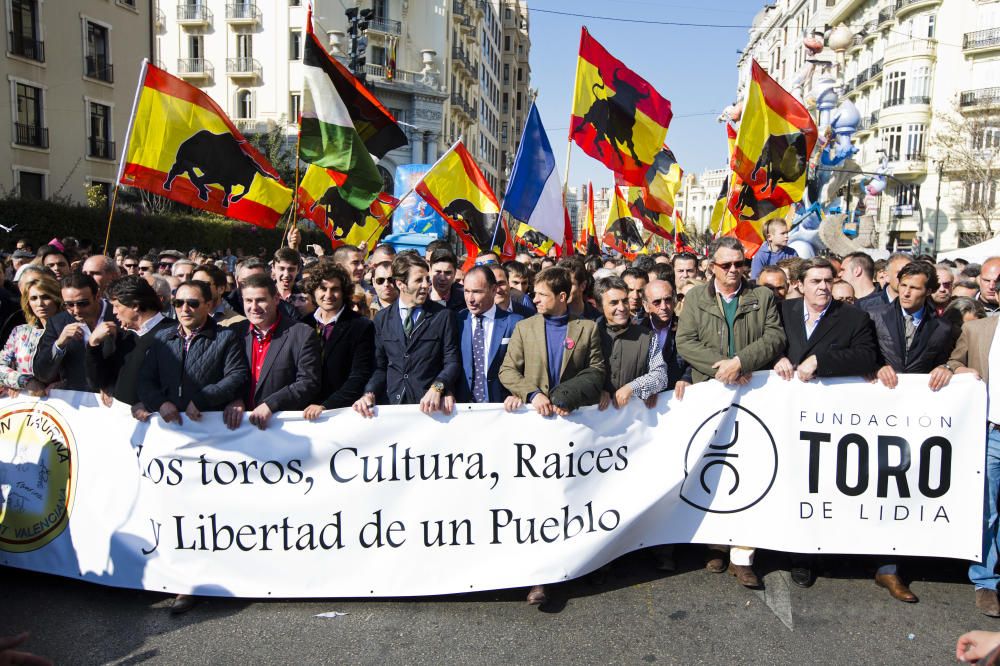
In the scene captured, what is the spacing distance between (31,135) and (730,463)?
99.8 feet

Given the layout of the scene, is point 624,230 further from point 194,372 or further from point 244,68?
point 244,68

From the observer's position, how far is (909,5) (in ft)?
153

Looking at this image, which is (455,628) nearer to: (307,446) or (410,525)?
(410,525)

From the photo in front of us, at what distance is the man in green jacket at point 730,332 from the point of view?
4367mm

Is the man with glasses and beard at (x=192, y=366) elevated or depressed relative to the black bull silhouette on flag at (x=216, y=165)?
depressed

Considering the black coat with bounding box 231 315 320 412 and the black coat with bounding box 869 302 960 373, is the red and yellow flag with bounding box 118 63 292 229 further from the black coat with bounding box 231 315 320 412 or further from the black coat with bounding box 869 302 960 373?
the black coat with bounding box 869 302 960 373

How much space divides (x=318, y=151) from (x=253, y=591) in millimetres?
5311

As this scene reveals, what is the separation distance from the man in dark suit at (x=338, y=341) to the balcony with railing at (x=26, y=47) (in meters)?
27.9

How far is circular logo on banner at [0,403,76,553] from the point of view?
4305 millimetres

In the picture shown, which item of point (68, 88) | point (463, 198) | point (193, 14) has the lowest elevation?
point (463, 198)

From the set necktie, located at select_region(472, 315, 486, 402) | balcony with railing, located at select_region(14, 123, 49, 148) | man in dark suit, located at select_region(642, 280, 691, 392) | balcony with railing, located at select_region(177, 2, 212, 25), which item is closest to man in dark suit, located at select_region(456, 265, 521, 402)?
necktie, located at select_region(472, 315, 486, 402)

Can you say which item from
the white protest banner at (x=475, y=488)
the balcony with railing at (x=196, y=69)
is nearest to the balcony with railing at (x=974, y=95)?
the balcony with railing at (x=196, y=69)

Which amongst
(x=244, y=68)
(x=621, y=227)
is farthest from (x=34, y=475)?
Answer: (x=244, y=68)

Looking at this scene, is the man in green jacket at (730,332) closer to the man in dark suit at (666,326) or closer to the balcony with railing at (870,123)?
the man in dark suit at (666,326)
